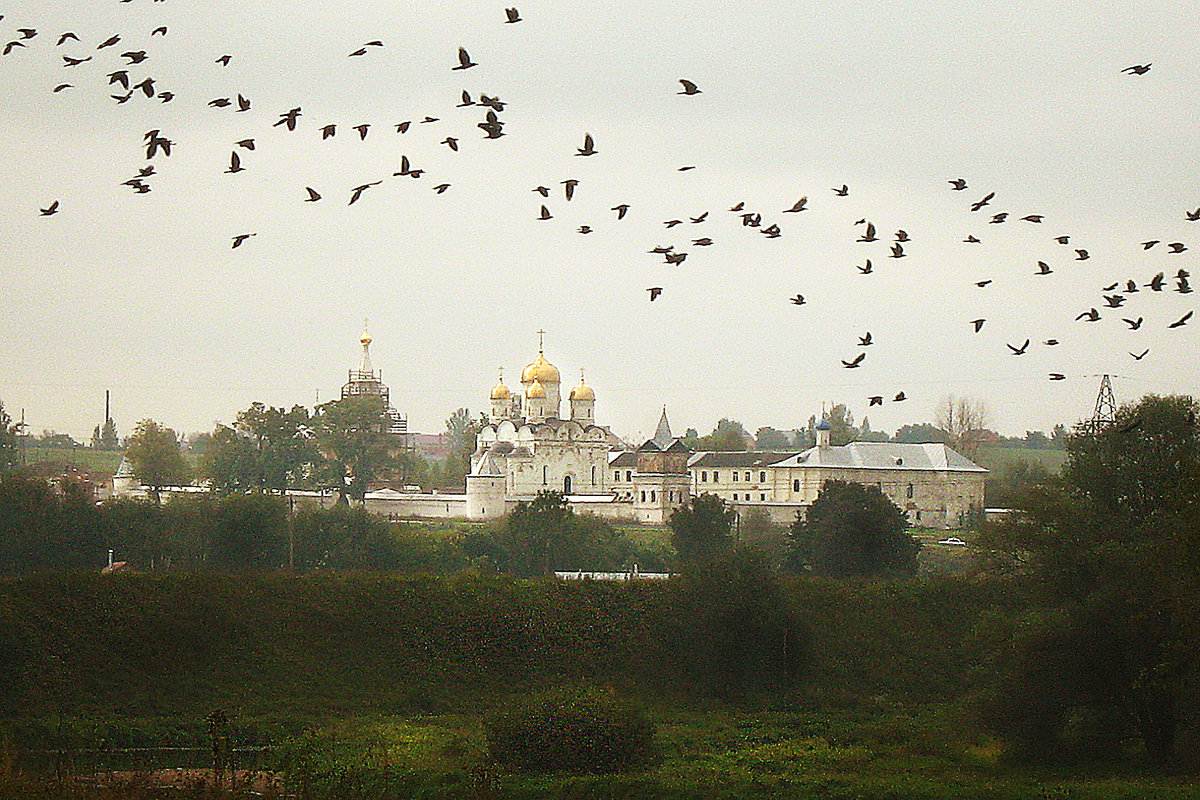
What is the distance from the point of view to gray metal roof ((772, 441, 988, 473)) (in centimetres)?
8406

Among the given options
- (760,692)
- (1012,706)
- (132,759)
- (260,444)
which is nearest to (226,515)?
(760,692)

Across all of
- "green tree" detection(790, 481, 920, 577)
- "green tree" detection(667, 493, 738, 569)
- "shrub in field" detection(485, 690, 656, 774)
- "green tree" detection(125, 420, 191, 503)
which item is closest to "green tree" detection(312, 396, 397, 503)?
"green tree" detection(125, 420, 191, 503)

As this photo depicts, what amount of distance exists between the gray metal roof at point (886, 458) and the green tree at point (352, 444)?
21.1m

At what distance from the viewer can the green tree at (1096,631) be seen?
24.8 m

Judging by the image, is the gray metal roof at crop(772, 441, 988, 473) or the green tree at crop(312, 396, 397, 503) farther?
the green tree at crop(312, 396, 397, 503)

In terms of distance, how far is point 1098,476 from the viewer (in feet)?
94.1

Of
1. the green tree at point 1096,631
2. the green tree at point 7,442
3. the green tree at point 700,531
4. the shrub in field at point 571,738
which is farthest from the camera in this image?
the green tree at point 7,442

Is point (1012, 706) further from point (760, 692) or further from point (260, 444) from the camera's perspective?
point (260, 444)

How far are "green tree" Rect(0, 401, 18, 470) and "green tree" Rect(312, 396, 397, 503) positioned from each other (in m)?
15.1

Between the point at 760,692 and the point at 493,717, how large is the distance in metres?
8.03

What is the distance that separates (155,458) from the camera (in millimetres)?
82562

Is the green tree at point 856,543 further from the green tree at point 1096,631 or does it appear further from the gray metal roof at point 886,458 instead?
the gray metal roof at point 886,458

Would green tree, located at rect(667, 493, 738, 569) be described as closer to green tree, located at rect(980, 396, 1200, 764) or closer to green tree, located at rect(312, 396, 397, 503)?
green tree, located at rect(980, 396, 1200, 764)

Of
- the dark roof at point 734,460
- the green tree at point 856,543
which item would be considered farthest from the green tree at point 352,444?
the green tree at point 856,543
